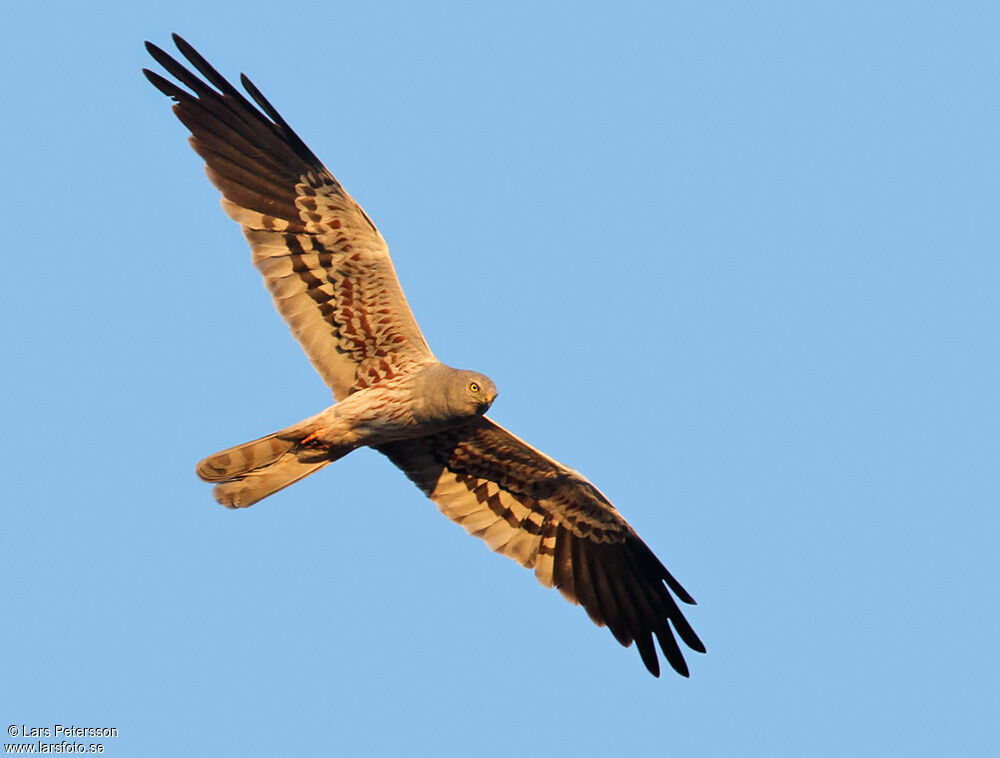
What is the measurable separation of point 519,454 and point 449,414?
1.09 m

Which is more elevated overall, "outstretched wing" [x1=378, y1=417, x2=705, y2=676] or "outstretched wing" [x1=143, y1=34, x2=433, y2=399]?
"outstretched wing" [x1=143, y1=34, x2=433, y2=399]

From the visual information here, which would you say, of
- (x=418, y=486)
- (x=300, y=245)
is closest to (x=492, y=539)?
(x=418, y=486)

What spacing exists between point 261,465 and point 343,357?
1209mm

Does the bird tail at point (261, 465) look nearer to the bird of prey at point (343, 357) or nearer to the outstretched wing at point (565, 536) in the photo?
the bird of prey at point (343, 357)

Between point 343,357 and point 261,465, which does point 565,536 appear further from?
point 261,465

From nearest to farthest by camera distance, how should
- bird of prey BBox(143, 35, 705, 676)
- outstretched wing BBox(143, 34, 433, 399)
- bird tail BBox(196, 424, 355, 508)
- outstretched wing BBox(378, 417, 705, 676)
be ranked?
bird tail BBox(196, 424, 355, 508)
bird of prey BBox(143, 35, 705, 676)
outstretched wing BBox(143, 34, 433, 399)
outstretched wing BBox(378, 417, 705, 676)

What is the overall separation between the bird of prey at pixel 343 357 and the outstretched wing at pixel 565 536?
0.02 metres

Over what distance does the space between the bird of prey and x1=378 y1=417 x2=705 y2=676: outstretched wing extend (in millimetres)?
18

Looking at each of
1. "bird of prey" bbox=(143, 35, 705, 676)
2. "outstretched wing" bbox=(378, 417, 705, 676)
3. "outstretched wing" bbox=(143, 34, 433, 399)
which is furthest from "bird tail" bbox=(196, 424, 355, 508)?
"outstretched wing" bbox=(378, 417, 705, 676)

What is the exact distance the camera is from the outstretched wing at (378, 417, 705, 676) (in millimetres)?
11469

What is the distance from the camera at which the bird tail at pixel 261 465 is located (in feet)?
33.7

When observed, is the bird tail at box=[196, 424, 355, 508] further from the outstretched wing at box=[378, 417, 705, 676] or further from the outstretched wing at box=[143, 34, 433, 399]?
the outstretched wing at box=[378, 417, 705, 676]

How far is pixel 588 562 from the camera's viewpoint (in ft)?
38.6

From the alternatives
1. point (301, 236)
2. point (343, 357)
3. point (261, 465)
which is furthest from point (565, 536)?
point (301, 236)
